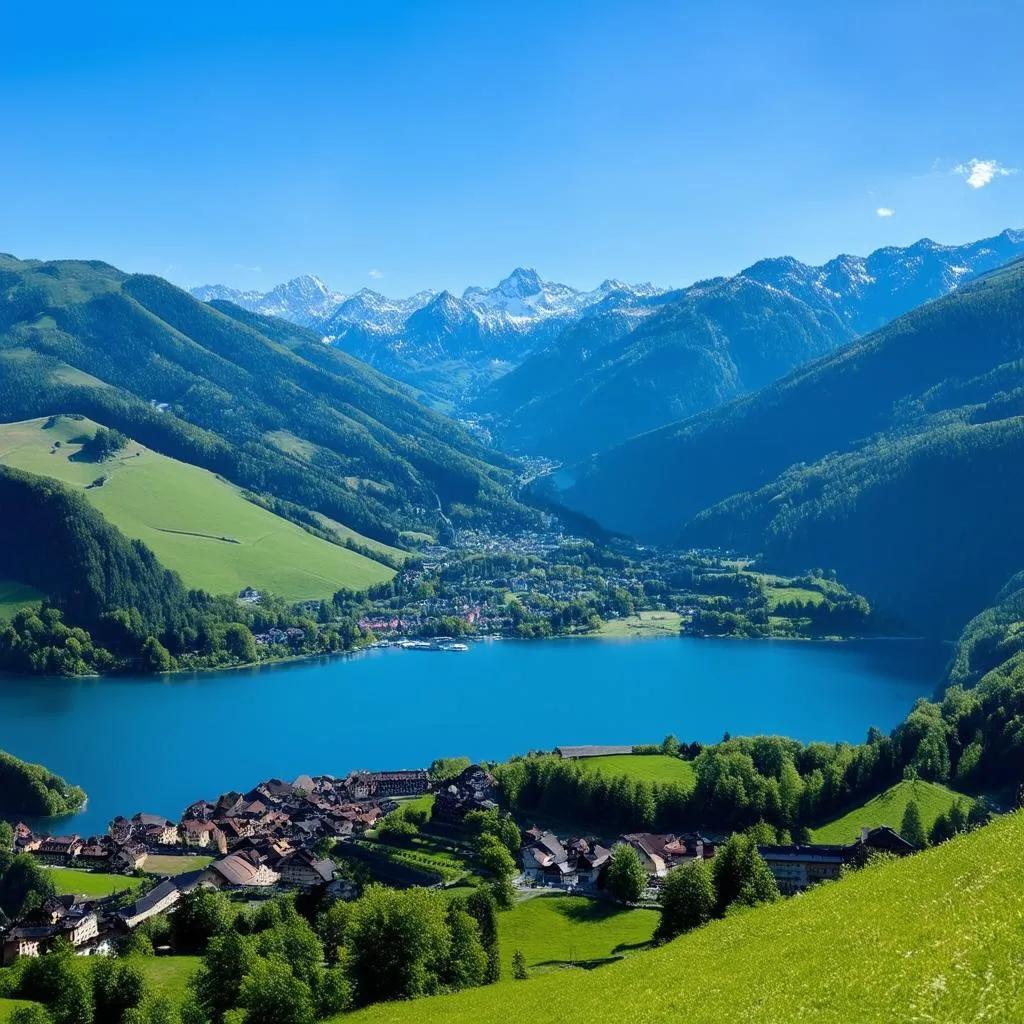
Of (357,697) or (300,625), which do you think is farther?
(300,625)

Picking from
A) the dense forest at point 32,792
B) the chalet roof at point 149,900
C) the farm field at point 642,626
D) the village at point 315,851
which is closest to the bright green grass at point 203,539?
the farm field at point 642,626

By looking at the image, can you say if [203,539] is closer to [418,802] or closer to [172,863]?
[418,802]

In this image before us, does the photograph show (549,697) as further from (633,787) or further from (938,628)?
(938,628)

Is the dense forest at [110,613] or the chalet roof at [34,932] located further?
the dense forest at [110,613]

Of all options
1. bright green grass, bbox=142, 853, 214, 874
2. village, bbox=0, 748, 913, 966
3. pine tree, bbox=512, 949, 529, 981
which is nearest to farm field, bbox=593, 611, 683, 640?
village, bbox=0, 748, 913, 966

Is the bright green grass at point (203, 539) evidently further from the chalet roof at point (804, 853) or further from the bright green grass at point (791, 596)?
the chalet roof at point (804, 853)

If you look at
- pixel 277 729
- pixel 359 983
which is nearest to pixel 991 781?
pixel 359 983
